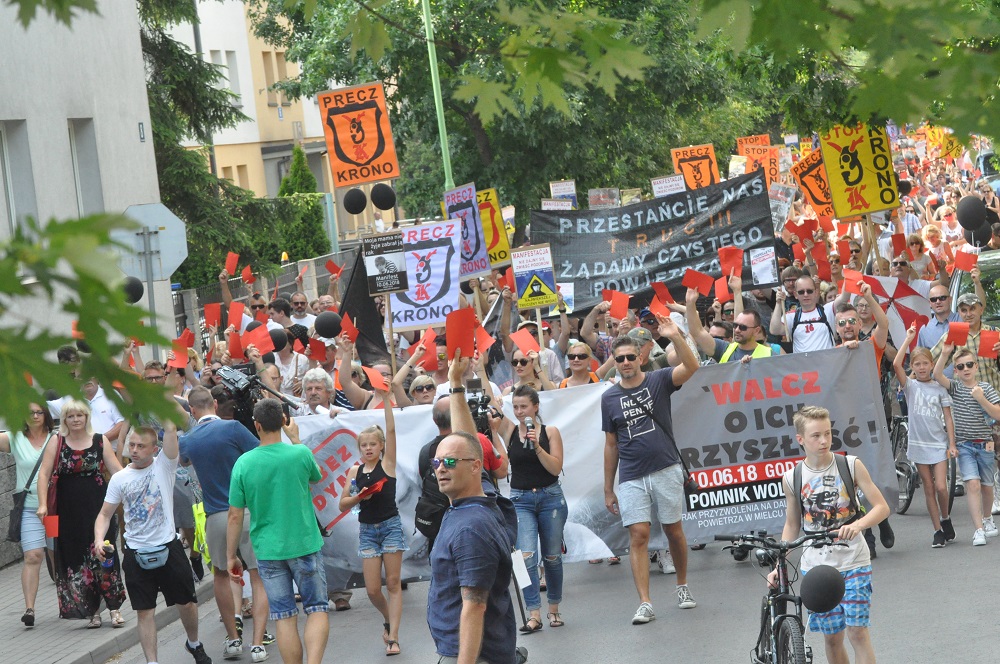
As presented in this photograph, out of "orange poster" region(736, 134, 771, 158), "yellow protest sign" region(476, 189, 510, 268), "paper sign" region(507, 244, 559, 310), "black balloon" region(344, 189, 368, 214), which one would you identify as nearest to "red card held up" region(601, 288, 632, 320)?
"paper sign" region(507, 244, 559, 310)

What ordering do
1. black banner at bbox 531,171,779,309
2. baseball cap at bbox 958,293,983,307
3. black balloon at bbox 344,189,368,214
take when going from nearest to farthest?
baseball cap at bbox 958,293,983,307, black banner at bbox 531,171,779,309, black balloon at bbox 344,189,368,214

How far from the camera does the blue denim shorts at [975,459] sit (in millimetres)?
10477

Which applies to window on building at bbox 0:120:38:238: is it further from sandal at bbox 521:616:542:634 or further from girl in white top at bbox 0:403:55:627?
sandal at bbox 521:616:542:634

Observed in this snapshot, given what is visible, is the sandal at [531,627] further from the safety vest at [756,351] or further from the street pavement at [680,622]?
the safety vest at [756,351]

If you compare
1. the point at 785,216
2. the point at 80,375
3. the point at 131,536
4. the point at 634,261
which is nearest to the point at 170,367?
the point at 131,536

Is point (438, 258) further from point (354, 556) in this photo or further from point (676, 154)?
point (676, 154)

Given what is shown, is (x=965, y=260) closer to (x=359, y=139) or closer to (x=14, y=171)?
(x=359, y=139)

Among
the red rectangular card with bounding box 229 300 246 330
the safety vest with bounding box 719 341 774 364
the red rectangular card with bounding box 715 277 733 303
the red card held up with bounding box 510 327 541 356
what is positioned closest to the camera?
the red card held up with bounding box 510 327 541 356

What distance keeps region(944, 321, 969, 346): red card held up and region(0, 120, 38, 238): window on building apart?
1232cm

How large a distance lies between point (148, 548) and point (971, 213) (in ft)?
45.7

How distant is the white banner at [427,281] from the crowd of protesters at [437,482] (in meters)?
0.44

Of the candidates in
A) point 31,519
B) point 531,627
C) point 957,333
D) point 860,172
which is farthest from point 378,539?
point 860,172

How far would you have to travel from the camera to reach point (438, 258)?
13078mm

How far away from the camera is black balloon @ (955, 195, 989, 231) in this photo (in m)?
19.0
